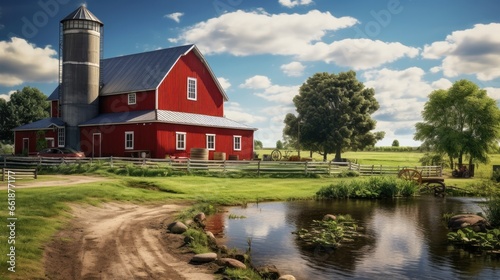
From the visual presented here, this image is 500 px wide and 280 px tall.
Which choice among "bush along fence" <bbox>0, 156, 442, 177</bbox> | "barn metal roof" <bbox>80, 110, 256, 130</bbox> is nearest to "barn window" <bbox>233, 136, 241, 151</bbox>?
"barn metal roof" <bbox>80, 110, 256, 130</bbox>

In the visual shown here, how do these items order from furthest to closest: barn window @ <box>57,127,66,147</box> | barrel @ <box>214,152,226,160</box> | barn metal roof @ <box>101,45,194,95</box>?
barn window @ <box>57,127,66,147</box> < barn metal roof @ <box>101,45,194,95</box> < barrel @ <box>214,152,226,160</box>

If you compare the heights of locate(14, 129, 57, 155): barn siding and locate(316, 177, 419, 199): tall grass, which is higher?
locate(14, 129, 57, 155): barn siding

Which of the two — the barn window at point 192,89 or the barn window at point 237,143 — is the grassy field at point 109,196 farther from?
the barn window at point 192,89

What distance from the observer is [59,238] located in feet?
39.7

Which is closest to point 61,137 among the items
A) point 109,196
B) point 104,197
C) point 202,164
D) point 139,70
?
point 139,70

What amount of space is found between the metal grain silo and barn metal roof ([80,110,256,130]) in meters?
1.47

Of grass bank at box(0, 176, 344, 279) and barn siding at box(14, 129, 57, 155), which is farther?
barn siding at box(14, 129, 57, 155)

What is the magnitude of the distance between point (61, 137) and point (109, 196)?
25722mm

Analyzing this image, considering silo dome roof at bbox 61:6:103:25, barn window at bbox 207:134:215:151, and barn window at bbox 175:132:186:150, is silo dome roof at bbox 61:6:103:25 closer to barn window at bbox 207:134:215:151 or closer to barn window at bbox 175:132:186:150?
barn window at bbox 175:132:186:150

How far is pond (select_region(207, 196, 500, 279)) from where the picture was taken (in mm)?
11047

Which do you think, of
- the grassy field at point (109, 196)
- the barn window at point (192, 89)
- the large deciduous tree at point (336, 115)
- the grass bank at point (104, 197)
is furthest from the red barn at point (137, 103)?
the large deciduous tree at point (336, 115)

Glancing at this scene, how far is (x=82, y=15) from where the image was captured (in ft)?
137

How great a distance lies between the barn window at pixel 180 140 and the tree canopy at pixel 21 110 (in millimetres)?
50739

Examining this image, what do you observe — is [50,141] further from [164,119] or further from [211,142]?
[211,142]
